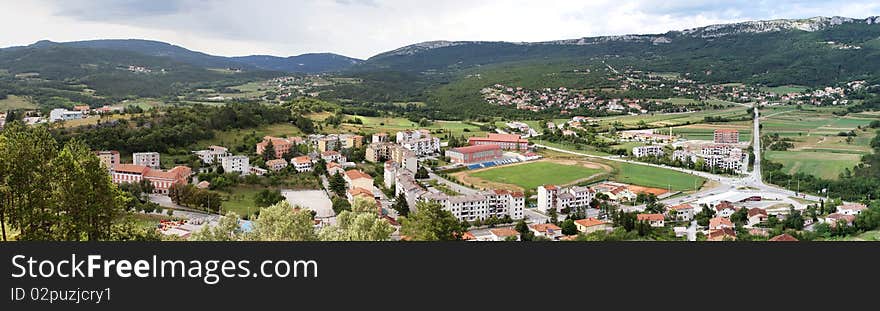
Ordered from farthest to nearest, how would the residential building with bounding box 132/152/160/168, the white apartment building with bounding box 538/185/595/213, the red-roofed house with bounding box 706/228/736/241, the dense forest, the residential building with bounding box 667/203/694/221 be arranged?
the dense forest
the residential building with bounding box 132/152/160/168
the white apartment building with bounding box 538/185/595/213
the residential building with bounding box 667/203/694/221
the red-roofed house with bounding box 706/228/736/241

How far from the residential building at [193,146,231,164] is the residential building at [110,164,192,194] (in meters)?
2.29

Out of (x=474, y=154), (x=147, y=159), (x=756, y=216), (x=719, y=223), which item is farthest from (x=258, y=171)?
(x=756, y=216)

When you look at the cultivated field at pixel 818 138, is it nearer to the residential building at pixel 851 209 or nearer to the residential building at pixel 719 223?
the residential building at pixel 851 209

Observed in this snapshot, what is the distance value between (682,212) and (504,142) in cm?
1111

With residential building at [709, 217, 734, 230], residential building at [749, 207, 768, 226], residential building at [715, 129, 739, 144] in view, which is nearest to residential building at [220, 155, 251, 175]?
residential building at [709, 217, 734, 230]

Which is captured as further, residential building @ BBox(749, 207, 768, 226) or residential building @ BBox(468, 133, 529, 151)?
residential building @ BBox(468, 133, 529, 151)

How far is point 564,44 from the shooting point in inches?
3031

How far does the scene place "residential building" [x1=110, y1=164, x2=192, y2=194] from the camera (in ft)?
48.7

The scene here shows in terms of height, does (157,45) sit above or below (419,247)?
above

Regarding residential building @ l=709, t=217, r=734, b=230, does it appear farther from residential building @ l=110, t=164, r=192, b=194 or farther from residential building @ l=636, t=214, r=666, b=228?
residential building @ l=110, t=164, r=192, b=194

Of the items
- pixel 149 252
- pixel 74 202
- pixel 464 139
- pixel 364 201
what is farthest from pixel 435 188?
pixel 149 252

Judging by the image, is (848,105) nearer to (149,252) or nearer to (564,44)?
(149,252)

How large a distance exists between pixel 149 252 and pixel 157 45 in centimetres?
7777

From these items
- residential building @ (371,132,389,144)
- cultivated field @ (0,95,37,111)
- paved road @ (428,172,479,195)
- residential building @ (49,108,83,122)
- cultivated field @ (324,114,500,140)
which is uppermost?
cultivated field @ (0,95,37,111)
